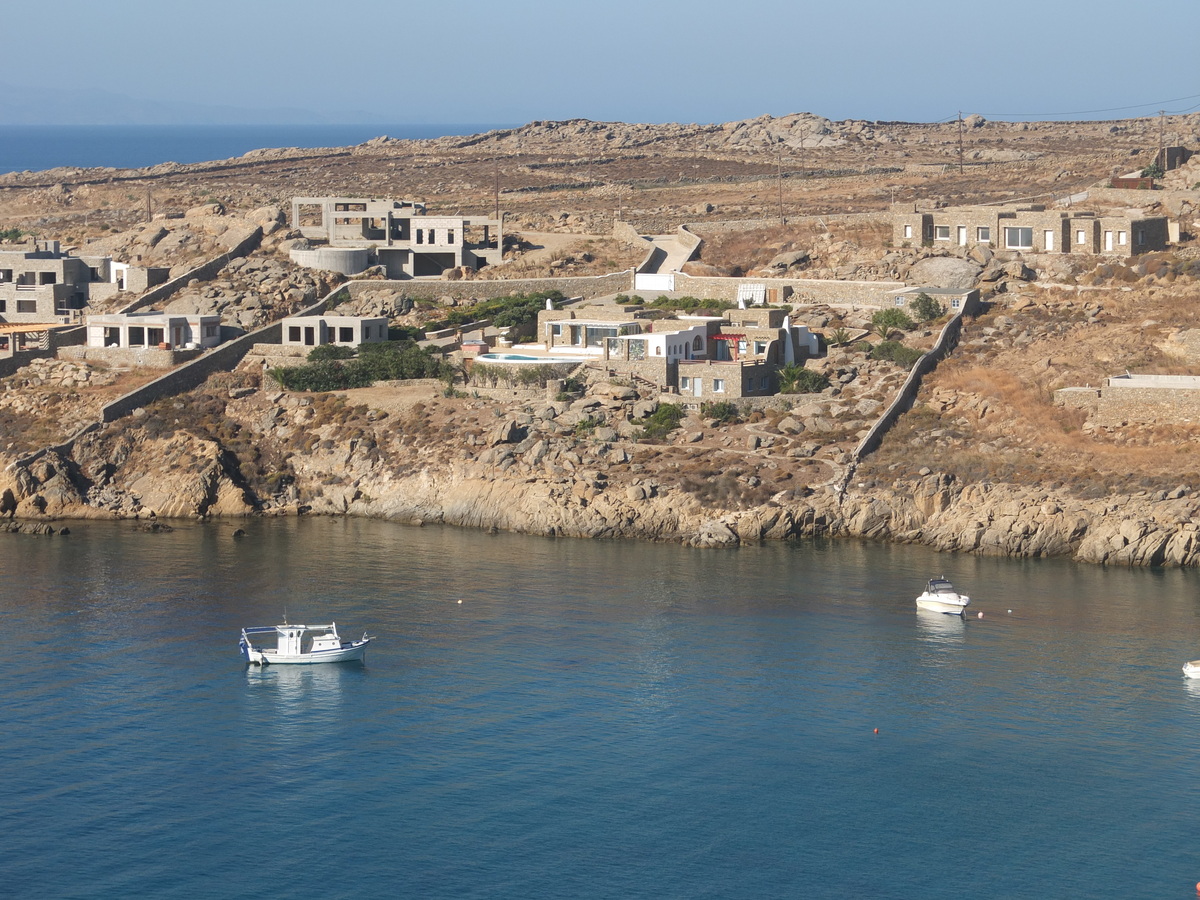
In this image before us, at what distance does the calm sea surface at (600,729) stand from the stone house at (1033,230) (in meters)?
27.7

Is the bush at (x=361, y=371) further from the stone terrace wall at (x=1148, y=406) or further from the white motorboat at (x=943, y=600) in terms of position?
the white motorboat at (x=943, y=600)

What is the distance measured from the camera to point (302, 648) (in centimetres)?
5281

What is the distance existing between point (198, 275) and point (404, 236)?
1108 cm

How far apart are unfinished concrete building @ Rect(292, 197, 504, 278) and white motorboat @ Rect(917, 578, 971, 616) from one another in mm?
41864

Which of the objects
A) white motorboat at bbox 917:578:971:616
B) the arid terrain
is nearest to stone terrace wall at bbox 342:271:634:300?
the arid terrain

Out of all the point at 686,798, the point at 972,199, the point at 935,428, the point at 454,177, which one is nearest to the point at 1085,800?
the point at 686,798

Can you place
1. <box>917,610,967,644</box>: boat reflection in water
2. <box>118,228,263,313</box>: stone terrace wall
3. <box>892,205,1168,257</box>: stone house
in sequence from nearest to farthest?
<box>917,610,967,644</box>: boat reflection in water → <box>892,205,1168,257</box>: stone house → <box>118,228,263,313</box>: stone terrace wall

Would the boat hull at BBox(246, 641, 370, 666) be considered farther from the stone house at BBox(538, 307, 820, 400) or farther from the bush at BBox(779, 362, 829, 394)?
the bush at BBox(779, 362, 829, 394)

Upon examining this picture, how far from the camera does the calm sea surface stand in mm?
39594

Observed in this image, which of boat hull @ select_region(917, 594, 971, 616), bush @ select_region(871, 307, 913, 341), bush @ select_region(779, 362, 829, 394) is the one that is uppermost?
bush @ select_region(871, 307, 913, 341)

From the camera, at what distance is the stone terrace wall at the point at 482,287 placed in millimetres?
87000

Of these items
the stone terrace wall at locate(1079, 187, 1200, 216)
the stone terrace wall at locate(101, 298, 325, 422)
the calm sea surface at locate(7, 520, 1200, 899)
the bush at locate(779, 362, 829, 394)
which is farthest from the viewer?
the stone terrace wall at locate(1079, 187, 1200, 216)

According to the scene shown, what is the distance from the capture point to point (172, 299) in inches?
3433

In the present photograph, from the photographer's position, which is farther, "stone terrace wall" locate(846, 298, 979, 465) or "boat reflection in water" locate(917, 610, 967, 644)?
"stone terrace wall" locate(846, 298, 979, 465)
